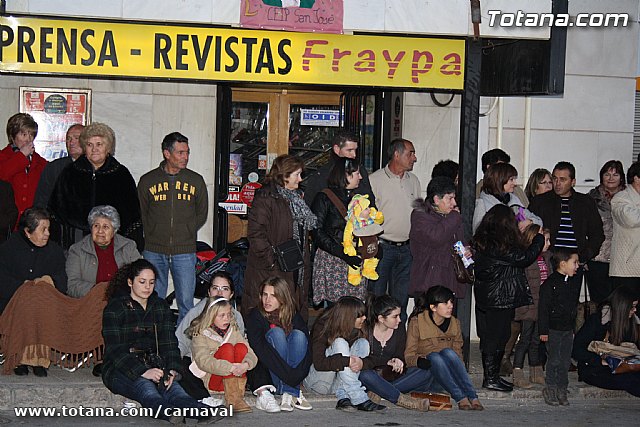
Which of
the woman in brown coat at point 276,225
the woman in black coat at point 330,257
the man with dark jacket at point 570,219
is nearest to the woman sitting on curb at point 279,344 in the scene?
the woman in brown coat at point 276,225

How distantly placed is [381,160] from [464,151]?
97.0 inches

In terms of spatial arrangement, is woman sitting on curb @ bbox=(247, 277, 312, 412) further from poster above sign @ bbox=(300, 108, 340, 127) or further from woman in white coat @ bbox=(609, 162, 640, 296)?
poster above sign @ bbox=(300, 108, 340, 127)

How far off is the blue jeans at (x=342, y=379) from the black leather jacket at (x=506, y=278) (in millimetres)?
1160

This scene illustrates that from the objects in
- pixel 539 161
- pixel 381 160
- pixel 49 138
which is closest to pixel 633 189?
pixel 539 161

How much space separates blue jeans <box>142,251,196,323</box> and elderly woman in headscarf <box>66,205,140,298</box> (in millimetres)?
487

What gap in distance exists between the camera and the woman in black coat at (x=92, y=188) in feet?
30.8

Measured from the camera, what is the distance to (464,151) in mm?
9648

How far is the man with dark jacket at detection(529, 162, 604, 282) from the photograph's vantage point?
10305 mm

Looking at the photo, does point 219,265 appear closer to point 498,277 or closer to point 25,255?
point 25,255

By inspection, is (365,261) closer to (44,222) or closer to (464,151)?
(464,151)

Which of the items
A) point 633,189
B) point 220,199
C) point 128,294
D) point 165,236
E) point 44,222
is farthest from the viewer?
point 220,199

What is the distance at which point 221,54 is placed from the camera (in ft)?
30.0

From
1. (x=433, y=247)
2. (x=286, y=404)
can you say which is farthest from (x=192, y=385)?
(x=433, y=247)

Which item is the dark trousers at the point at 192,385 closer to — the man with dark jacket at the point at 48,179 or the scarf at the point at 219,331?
the scarf at the point at 219,331
